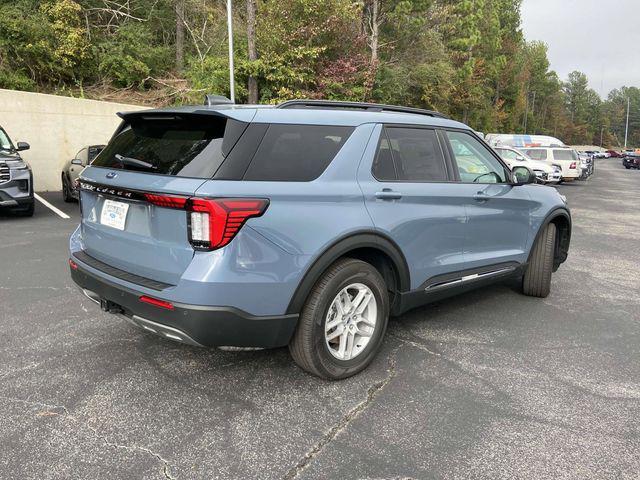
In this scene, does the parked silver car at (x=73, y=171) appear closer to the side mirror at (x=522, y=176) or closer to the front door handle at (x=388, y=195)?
the side mirror at (x=522, y=176)

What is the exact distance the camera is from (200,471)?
244cm

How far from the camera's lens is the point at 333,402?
3094 mm

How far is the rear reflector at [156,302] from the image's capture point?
275cm

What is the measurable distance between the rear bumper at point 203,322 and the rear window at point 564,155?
77.7 ft

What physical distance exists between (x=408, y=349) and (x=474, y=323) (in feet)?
3.00

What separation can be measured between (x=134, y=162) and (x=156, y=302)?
35.3 inches

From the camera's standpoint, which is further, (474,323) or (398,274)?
(474,323)

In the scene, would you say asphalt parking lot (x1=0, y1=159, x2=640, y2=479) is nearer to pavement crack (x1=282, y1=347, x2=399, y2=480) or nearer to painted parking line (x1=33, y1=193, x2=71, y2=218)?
pavement crack (x1=282, y1=347, x2=399, y2=480)

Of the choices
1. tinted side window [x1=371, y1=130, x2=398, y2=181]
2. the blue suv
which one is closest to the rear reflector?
the blue suv

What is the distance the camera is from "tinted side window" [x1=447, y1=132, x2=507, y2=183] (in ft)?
13.7

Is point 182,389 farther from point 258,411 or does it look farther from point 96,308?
point 96,308

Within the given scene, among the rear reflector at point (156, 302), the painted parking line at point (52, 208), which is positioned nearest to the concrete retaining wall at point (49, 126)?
the painted parking line at point (52, 208)

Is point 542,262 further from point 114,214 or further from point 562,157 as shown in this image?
point 562,157

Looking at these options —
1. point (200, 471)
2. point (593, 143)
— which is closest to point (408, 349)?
point (200, 471)
